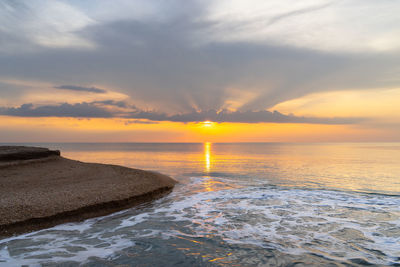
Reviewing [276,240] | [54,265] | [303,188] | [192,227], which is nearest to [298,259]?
[276,240]

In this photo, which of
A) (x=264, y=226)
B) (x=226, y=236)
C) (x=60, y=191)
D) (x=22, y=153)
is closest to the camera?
(x=226, y=236)

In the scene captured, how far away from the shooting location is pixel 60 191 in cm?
1491

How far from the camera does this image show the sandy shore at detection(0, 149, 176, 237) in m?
11.3

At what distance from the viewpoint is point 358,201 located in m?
16.7

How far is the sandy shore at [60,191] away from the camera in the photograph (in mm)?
11281

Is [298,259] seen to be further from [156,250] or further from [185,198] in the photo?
[185,198]

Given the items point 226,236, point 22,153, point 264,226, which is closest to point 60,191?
point 226,236

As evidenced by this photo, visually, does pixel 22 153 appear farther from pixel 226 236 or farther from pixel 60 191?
pixel 226 236

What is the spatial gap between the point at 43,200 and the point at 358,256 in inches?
571

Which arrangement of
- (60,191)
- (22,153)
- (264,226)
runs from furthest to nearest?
(22,153), (60,191), (264,226)

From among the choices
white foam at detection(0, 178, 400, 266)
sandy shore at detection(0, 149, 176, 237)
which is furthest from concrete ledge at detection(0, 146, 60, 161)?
white foam at detection(0, 178, 400, 266)

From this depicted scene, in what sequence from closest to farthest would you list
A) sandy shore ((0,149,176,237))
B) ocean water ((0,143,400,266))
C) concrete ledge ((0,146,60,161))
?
1. ocean water ((0,143,400,266))
2. sandy shore ((0,149,176,237))
3. concrete ledge ((0,146,60,161))

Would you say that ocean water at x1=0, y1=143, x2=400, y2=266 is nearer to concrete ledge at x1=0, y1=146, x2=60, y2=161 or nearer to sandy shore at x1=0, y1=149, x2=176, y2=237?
sandy shore at x1=0, y1=149, x2=176, y2=237

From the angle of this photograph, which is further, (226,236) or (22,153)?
(22,153)
